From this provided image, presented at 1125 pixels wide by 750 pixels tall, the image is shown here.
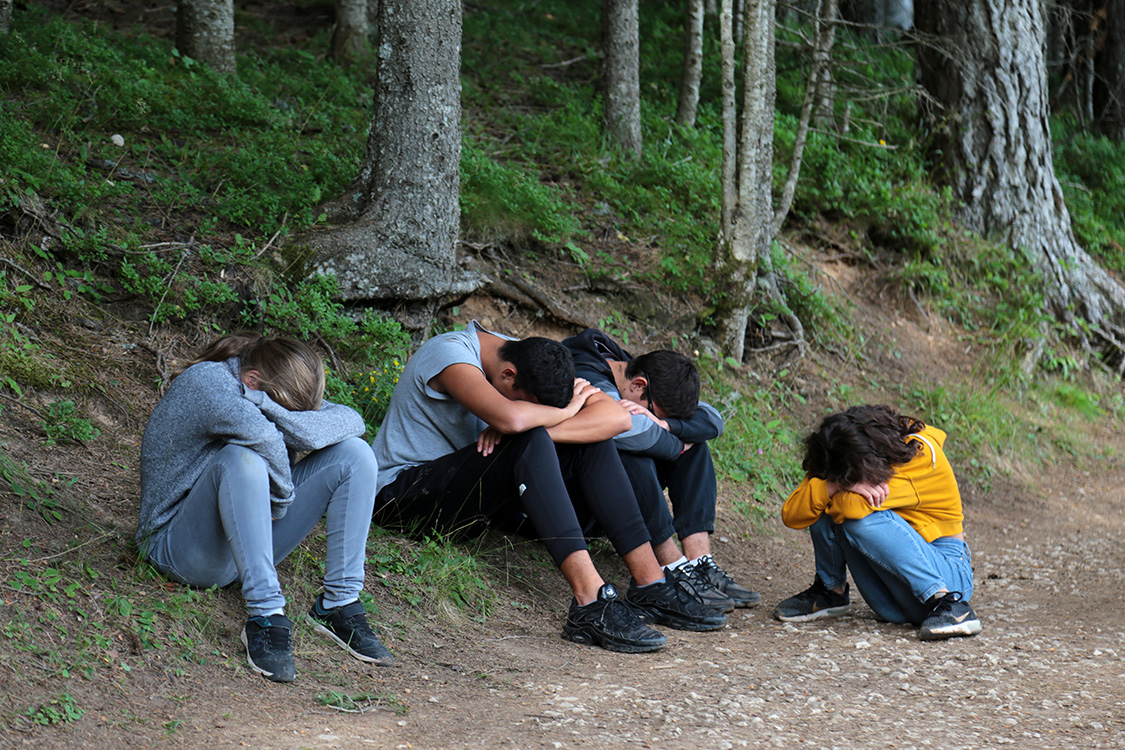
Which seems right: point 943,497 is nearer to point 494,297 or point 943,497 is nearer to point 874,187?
point 494,297

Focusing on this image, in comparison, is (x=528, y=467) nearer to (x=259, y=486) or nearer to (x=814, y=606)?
(x=259, y=486)

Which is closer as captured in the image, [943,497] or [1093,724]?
[1093,724]

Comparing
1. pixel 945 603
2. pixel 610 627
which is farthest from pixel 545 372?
pixel 945 603

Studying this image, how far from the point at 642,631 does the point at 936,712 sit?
100cm

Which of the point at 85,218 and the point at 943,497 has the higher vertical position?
the point at 85,218

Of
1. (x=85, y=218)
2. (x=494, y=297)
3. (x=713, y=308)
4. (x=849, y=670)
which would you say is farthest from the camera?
(x=713, y=308)

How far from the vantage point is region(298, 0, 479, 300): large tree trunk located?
495 cm

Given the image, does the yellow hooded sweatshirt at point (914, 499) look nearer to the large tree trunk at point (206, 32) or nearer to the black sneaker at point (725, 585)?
the black sneaker at point (725, 585)

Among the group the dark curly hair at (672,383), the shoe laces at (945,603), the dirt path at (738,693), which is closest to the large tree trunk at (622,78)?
the dark curly hair at (672,383)

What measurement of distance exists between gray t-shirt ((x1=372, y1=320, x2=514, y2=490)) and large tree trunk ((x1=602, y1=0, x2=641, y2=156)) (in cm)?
456

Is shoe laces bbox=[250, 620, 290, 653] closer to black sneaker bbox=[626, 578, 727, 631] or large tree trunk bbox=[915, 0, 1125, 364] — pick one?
black sneaker bbox=[626, 578, 727, 631]

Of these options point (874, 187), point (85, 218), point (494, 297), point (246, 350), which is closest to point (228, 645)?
point (246, 350)

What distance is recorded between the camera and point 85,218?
470 centimetres

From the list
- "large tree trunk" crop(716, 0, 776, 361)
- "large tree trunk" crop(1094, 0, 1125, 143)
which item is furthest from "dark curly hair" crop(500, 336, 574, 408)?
"large tree trunk" crop(1094, 0, 1125, 143)
